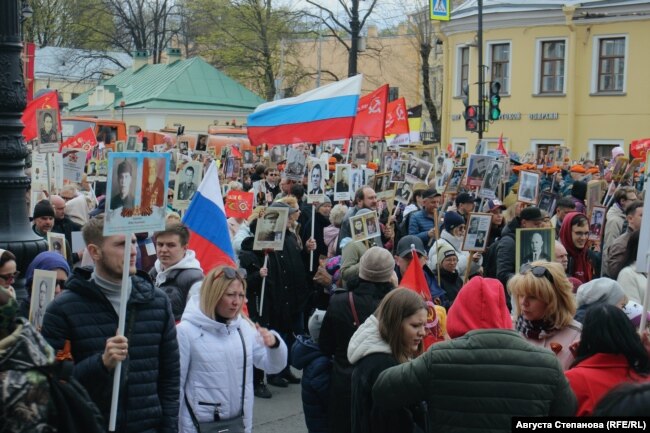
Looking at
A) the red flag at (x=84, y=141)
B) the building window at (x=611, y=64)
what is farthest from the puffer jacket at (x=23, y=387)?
the building window at (x=611, y=64)

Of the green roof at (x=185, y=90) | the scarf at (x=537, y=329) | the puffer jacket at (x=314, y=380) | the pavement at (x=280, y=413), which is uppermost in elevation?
the green roof at (x=185, y=90)

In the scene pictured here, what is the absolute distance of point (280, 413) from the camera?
8.45 meters

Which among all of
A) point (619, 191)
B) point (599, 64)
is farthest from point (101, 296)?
point (599, 64)

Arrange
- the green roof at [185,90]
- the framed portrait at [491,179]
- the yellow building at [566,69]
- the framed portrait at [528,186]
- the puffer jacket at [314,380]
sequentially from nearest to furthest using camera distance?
the puffer jacket at [314,380] < the framed portrait at [528,186] < the framed portrait at [491,179] < the yellow building at [566,69] < the green roof at [185,90]

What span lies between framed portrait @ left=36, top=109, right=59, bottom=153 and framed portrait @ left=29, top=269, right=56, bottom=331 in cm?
673

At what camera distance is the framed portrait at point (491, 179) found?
12070mm

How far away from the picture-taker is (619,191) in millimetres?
Result: 10414

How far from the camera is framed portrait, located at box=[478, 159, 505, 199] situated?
39.6 feet

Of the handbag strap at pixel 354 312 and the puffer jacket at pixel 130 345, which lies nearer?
the puffer jacket at pixel 130 345

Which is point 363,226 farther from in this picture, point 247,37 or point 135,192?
point 247,37

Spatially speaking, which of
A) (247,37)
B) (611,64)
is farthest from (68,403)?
(247,37)

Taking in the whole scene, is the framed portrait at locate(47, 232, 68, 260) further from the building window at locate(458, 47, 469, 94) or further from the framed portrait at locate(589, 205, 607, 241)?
the building window at locate(458, 47, 469, 94)

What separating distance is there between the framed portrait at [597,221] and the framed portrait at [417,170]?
3.78 meters

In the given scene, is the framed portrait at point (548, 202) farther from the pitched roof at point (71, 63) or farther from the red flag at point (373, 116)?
the pitched roof at point (71, 63)
